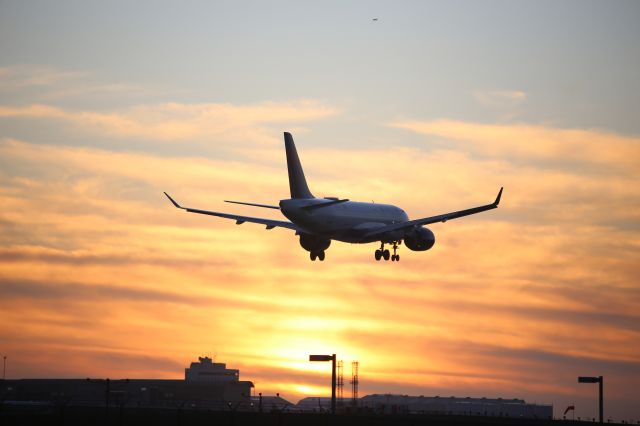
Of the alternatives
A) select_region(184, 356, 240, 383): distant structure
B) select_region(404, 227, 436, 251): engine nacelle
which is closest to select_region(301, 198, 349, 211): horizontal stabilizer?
select_region(404, 227, 436, 251): engine nacelle

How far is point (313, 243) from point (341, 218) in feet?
19.6

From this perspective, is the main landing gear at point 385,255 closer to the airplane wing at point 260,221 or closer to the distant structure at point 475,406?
the airplane wing at point 260,221


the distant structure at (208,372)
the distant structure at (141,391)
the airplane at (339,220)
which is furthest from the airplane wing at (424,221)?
the distant structure at (208,372)

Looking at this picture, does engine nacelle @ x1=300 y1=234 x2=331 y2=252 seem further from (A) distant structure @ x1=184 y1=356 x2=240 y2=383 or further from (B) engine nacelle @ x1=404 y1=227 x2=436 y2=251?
(A) distant structure @ x1=184 y1=356 x2=240 y2=383

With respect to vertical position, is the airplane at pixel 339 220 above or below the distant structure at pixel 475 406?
above

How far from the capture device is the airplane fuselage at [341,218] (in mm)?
103500

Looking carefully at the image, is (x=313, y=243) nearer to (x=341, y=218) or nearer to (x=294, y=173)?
(x=341, y=218)

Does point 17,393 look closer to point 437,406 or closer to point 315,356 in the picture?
point 315,356

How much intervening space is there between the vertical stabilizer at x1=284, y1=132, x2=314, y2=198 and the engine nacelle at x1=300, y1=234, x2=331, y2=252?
22.4 ft

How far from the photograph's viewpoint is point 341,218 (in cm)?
10738

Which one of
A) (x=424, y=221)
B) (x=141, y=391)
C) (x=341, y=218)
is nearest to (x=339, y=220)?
(x=341, y=218)

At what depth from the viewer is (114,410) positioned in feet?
284

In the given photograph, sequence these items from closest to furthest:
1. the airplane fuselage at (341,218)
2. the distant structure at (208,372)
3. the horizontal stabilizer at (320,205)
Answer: the horizontal stabilizer at (320,205)
the airplane fuselage at (341,218)
the distant structure at (208,372)

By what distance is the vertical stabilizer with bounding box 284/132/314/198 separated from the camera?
345ft
